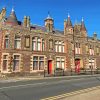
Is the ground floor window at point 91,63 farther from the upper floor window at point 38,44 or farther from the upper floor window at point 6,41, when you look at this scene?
the upper floor window at point 6,41

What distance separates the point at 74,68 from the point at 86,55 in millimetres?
5489

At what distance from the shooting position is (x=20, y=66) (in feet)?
116

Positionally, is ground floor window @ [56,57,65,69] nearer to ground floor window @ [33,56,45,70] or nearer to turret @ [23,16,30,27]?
ground floor window @ [33,56,45,70]

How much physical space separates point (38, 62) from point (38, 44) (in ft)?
10.4

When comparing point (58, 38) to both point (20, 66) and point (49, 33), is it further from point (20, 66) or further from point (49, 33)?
point (20, 66)

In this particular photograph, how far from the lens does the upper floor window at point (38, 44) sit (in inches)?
1492

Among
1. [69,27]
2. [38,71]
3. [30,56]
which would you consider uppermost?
[69,27]

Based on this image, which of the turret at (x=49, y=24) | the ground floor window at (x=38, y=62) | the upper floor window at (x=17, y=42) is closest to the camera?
the upper floor window at (x=17, y=42)

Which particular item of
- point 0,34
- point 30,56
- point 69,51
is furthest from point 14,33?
point 69,51

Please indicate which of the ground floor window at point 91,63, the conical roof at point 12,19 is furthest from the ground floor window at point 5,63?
the ground floor window at point 91,63

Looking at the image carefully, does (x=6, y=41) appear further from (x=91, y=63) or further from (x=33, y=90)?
(x=91, y=63)

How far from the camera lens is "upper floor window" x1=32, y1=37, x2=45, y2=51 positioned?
3791 cm

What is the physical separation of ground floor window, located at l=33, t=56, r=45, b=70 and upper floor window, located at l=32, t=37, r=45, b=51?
61.4 inches

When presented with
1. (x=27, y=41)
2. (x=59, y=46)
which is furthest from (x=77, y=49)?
(x=27, y=41)
